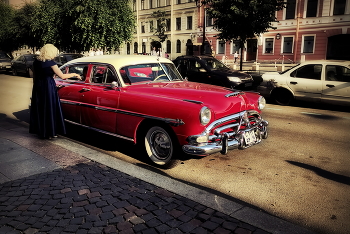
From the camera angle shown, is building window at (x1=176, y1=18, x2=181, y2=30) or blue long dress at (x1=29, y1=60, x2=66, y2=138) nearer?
blue long dress at (x1=29, y1=60, x2=66, y2=138)

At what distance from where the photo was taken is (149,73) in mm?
5664

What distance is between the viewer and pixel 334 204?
145 inches

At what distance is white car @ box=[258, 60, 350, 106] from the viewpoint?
9180 millimetres

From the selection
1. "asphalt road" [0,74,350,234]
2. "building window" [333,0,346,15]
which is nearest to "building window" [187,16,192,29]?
"building window" [333,0,346,15]

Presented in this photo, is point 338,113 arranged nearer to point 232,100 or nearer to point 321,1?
point 232,100

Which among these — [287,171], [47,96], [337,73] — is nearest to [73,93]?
[47,96]

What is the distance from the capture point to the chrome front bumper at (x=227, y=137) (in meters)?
4.19

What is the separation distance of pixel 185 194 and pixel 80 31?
25.3 m

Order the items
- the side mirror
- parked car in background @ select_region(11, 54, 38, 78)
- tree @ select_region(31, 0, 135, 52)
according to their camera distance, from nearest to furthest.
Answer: the side mirror < parked car in background @ select_region(11, 54, 38, 78) < tree @ select_region(31, 0, 135, 52)

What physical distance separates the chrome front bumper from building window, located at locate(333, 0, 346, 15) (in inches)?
1290

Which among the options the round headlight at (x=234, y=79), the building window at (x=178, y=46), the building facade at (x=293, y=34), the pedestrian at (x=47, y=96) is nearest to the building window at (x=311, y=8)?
the building facade at (x=293, y=34)

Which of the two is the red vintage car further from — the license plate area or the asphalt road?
the asphalt road

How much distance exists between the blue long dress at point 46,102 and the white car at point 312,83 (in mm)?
7373

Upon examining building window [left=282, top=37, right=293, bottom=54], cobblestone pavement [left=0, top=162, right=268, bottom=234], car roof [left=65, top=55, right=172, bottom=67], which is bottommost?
cobblestone pavement [left=0, top=162, right=268, bottom=234]
